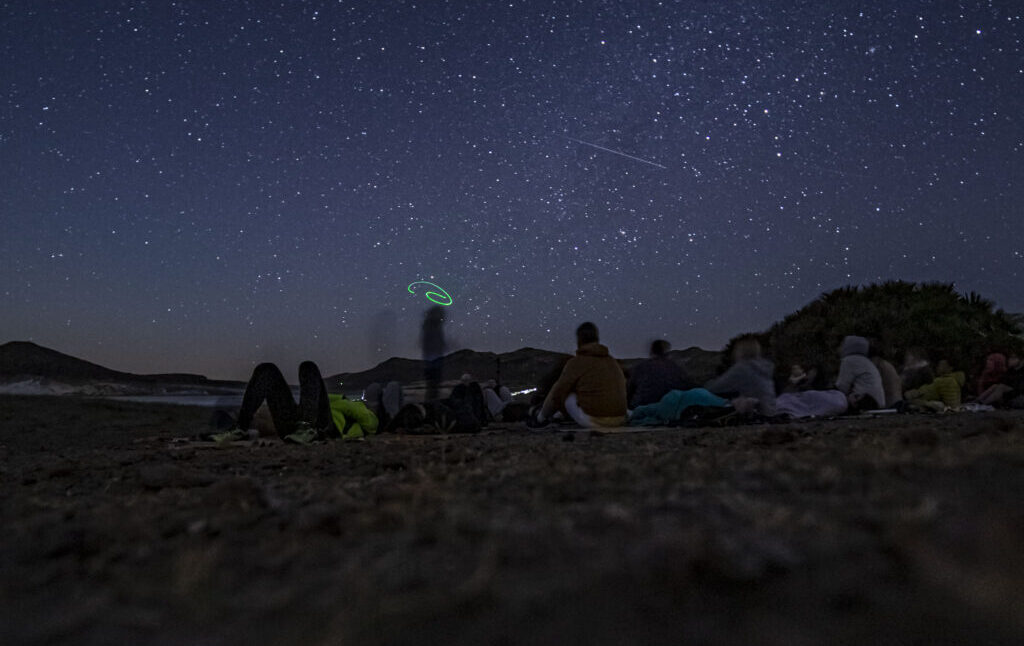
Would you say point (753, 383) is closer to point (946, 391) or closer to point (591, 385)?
point (591, 385)

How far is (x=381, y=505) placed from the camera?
1.97m

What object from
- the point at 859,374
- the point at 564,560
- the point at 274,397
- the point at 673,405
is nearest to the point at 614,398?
the point at 673,405

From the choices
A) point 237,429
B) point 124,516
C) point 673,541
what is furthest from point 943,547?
point 237,429

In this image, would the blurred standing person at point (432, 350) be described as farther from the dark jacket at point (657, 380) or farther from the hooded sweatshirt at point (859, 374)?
the hooded sweatshirt at point (859, 374)

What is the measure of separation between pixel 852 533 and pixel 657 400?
8902 mm

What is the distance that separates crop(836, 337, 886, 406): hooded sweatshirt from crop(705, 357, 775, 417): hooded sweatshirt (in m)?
1.41

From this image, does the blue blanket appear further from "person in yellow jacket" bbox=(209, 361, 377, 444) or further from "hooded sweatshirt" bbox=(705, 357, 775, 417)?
"person in yellow jacket" bbox=(209, 361, 377, 444)

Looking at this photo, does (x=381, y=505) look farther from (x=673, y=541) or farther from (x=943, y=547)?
(x=943, y=547)

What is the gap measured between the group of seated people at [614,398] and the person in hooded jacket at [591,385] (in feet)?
0.04

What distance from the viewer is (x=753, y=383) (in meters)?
9.71

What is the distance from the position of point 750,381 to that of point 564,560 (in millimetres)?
9154

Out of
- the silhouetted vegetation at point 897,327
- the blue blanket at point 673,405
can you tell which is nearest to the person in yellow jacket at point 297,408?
the blue blanket at point 673,405

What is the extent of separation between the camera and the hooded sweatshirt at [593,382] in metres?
8.85

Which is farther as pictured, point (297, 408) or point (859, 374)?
point (859, 374)
